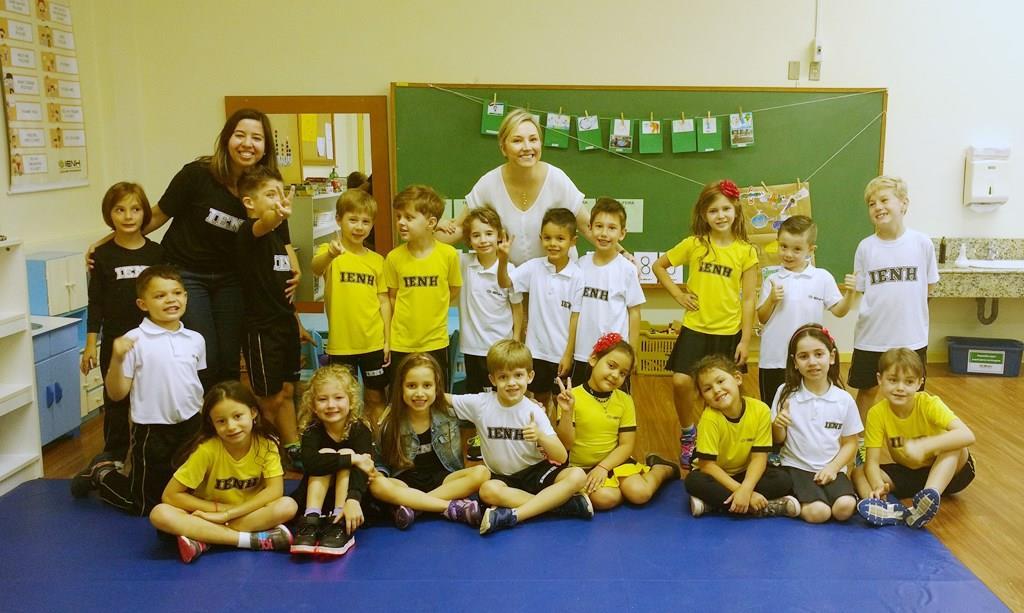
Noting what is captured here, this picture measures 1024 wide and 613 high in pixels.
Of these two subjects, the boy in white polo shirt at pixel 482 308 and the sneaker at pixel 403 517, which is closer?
the sneaker at pixel 403 517

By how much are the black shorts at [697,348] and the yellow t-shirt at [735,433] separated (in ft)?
1.36

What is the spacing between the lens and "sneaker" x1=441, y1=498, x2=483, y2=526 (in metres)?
3.04

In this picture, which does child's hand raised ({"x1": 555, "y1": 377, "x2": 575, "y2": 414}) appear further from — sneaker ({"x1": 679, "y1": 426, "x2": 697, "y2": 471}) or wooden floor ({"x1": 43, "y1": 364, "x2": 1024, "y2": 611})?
wooden floor ({"x1": 43, "y1": 364, "x2": 1024, "y2": 611})

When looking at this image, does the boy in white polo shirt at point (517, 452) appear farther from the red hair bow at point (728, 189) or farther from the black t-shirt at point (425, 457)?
the red hair bow at point (728, 189)

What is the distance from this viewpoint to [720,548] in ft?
9.50

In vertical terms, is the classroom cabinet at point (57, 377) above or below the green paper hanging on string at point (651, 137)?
below

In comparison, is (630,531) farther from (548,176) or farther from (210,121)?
(210,121)

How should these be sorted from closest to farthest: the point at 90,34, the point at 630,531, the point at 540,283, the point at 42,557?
1. the point at 42,557
2. the point at 630,531
3. the point at 540,283
4. the point at 90,34

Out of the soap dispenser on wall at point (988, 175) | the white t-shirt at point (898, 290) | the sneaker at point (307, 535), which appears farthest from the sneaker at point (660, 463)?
the soap dispenser on wall at point (988, 175)

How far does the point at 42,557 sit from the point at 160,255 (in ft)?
3.96

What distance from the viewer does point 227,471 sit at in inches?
115

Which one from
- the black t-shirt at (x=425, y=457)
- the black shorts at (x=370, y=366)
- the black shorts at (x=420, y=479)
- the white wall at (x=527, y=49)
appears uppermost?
the white wall at (x=527, y=49)

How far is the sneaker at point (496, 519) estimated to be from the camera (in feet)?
9.74

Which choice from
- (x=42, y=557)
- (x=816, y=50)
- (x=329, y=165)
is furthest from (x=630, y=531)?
(x=816, y=50)
